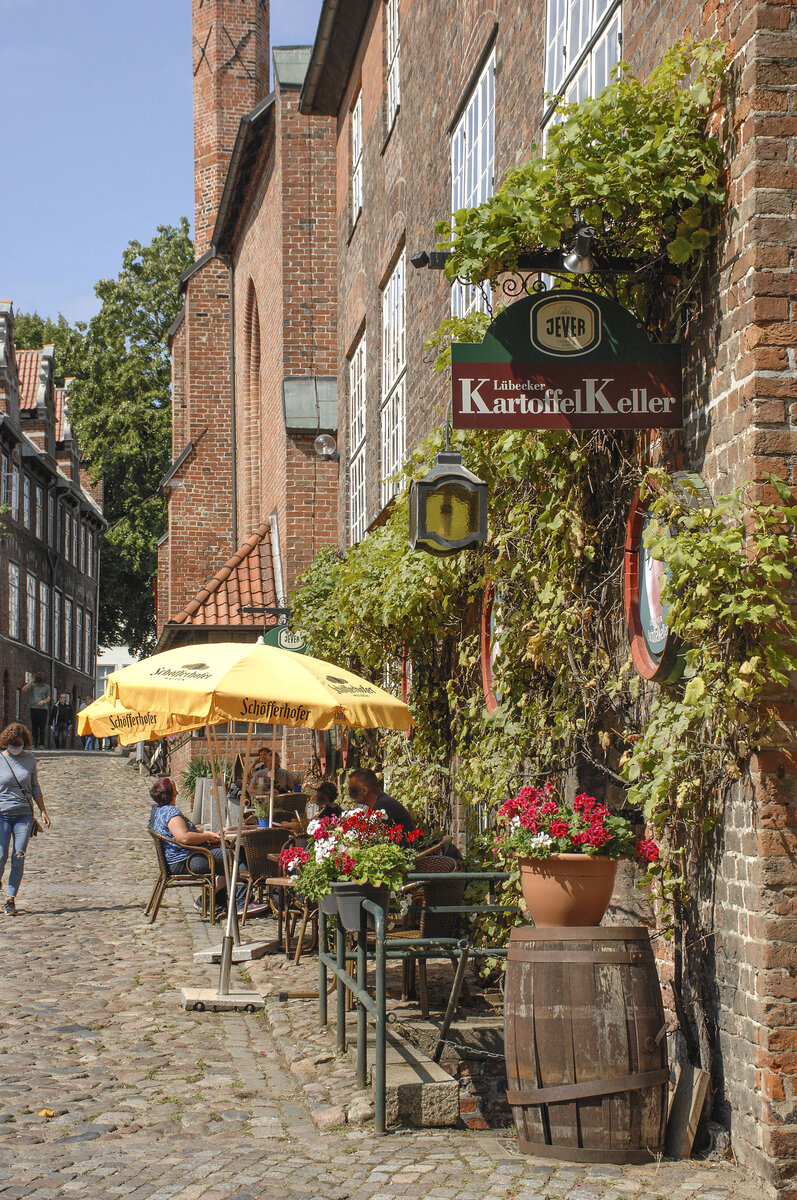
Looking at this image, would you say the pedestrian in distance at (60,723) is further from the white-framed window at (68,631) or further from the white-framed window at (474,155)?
the white-framed window at (474,155)

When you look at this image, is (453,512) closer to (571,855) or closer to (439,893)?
(571,855)

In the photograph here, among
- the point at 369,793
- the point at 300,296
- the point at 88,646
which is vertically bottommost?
the point at 369,793

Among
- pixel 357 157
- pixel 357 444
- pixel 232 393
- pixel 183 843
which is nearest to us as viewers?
pixel 183 843

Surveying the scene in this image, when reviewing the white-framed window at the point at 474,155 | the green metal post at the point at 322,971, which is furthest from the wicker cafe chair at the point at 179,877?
the white-framed window at the point at 474,155

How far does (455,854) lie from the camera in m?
9.36

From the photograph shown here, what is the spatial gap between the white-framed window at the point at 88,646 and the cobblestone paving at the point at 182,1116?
156 ft

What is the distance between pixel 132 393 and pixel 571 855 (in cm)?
3808

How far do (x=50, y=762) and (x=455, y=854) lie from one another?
80.9ft

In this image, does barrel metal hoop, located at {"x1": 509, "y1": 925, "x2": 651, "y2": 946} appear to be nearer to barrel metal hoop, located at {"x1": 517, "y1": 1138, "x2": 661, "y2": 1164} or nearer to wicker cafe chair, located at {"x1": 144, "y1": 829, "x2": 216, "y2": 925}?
barrel metal hoop, located at {"x1": 517, "y1": 1138, "x2": 661, "y2": 1164}

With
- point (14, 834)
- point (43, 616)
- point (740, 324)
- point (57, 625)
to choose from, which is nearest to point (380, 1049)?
point (740, 324)

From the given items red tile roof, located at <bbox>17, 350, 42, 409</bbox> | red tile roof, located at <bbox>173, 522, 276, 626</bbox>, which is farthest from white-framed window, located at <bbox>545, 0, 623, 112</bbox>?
red tile roof, located at <bbox>17, 350, 42, 409</bbox>

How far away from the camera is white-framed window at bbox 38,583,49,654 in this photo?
48.0 m

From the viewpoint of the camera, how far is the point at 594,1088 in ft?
16.7

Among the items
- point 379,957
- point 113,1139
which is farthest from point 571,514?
point 113,1139
